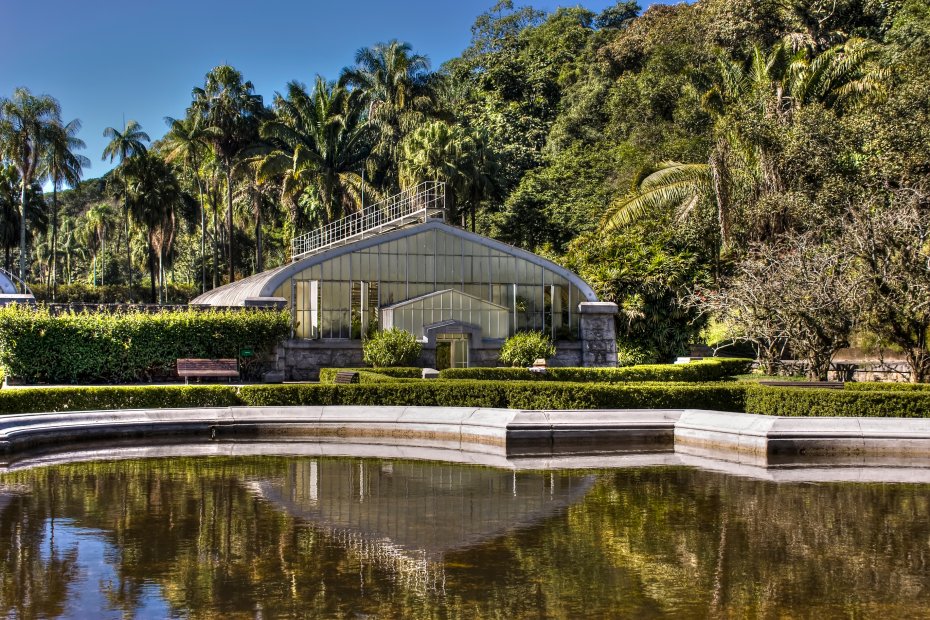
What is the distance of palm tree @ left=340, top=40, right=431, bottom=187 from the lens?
58.4 meters

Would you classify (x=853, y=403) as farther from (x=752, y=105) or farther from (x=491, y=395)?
(x=752, y=105)

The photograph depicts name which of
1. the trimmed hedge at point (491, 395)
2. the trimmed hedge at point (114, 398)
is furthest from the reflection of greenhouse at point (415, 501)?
the trimmed hedge at point (114, 398)

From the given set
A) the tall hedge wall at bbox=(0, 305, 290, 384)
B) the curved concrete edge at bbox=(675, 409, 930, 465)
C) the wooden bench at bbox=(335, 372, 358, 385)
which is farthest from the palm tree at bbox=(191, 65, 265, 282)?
the curved concrete edge at bbox=(675, 409, 930, 465)

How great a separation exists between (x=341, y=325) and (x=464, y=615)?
1136 inches

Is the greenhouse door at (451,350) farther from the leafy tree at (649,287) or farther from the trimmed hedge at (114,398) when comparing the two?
the trimmed hedge at (114,398)

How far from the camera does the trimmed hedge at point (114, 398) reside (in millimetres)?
21656

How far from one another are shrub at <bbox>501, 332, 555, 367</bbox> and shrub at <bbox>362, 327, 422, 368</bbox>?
11.9 ft

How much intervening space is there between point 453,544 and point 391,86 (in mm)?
51986

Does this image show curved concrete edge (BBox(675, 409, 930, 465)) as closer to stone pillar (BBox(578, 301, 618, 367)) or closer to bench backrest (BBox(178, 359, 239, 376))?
bench backrest (BBox(178, 359, 239, 376))

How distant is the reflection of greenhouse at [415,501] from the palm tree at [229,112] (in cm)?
4079

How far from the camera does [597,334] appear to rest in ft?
130

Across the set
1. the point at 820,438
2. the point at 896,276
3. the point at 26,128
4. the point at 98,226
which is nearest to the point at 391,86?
the point at 26,128

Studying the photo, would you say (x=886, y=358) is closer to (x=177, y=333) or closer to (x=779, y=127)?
(x=779, y=127)

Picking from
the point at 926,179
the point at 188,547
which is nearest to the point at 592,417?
the point at 188,547
